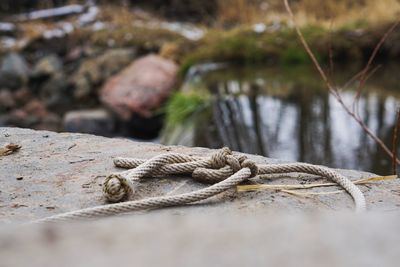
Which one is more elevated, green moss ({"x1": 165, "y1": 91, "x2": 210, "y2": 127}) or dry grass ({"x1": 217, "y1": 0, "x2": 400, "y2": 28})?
dry grass ({"x1": 217, "y1": 0, "x2": 400, "y2": 28})

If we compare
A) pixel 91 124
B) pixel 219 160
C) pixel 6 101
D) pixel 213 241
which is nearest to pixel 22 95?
pixel 6 101

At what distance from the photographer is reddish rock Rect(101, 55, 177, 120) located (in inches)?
299

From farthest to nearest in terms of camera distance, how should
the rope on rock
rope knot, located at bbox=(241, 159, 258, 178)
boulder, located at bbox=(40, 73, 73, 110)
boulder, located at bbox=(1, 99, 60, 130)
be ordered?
boulder, located at bbox=(40, 73, 73, 110), boulder, located at bbox=(1, 99, 60, 130), rope knot, located at bbox=(241, 159, 258, 178), the rope on rock

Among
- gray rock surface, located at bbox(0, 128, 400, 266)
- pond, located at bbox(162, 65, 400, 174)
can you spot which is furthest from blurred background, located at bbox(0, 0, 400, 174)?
gray rock surface, located at bbox(0, 128, 400, 266)

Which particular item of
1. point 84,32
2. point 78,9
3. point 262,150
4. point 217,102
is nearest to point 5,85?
point 84,32

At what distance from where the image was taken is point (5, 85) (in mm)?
9711

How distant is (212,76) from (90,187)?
5.91 m

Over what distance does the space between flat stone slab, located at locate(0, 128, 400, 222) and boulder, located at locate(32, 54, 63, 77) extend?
8.22 metres

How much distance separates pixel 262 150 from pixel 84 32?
7.86 meters

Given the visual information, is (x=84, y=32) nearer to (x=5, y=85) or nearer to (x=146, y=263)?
(x=5, y=85)

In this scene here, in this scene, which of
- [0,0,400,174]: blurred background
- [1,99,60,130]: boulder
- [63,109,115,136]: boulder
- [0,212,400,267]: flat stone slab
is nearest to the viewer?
[0,212,400,267]: flat stone slab

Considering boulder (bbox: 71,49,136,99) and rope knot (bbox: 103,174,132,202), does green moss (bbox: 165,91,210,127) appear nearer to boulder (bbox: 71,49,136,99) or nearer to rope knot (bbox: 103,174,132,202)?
boulder (bbox: 71,49,136,99)

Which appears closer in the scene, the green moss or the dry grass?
the green moss

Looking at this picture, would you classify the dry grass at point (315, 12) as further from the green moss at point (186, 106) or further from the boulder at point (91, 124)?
the boulder at point (91, 124)
